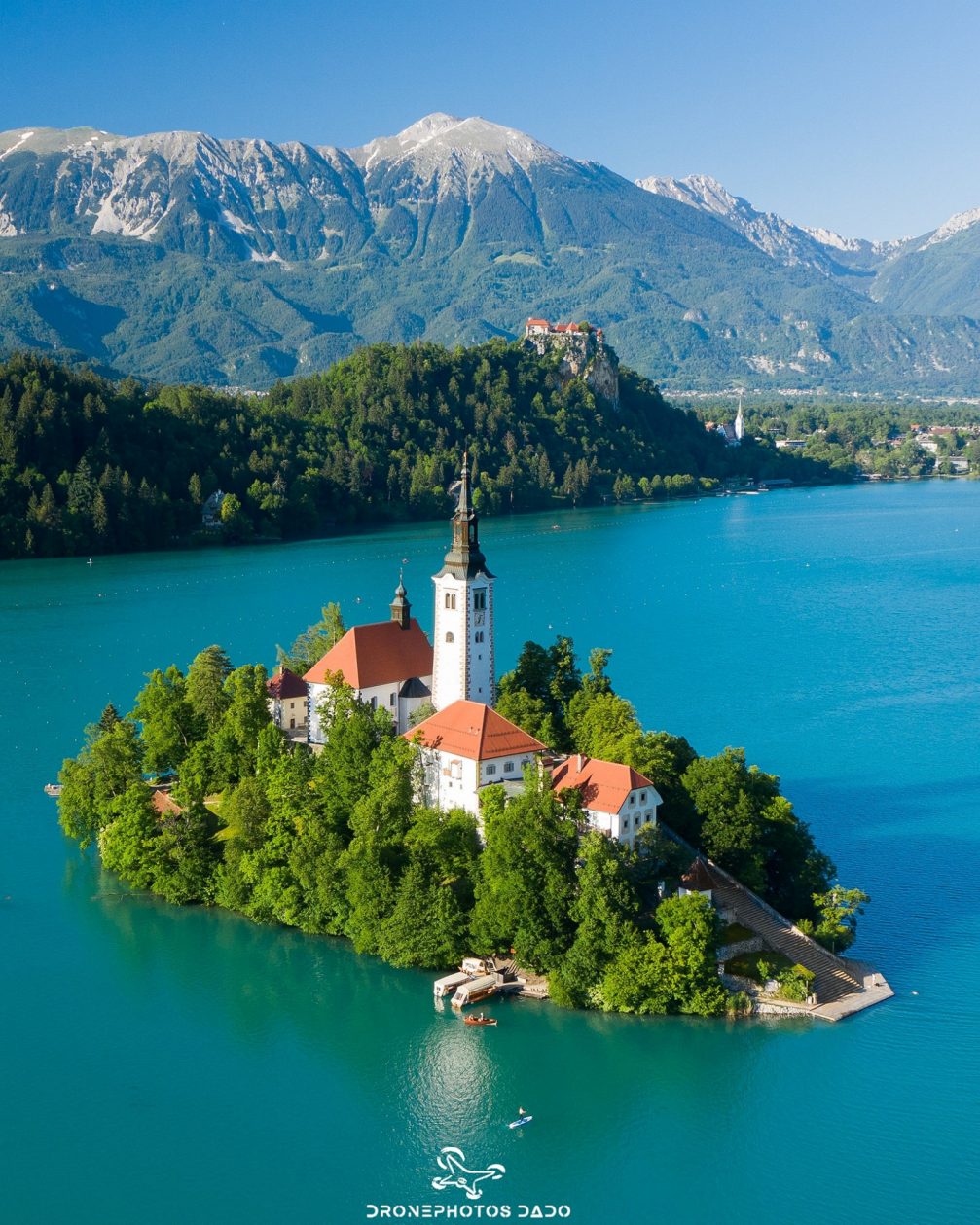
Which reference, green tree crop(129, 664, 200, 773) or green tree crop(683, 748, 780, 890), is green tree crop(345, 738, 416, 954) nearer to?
green tree crop(683, 748, 780, 890)

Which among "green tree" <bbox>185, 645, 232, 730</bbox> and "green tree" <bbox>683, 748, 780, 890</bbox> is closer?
"green tree" <bbox>683, 748, 780, 890</bbox>

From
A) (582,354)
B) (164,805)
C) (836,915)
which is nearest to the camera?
(836,915)

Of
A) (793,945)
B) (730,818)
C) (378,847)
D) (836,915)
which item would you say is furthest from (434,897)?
(836,915)

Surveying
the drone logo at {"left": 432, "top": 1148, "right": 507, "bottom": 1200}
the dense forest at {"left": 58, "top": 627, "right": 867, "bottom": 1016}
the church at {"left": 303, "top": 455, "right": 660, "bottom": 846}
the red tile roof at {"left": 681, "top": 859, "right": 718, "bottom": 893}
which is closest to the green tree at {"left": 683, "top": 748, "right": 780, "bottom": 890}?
the dense forest at {"left": 58, "top": 627, "right": 867, "bottom": 1016}

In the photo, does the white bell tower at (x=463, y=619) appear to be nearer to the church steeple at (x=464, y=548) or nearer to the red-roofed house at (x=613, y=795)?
the church steeple at (x=464, y=548)

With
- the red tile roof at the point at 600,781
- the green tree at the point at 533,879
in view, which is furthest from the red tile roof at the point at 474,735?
the green tree at the point at 533,879

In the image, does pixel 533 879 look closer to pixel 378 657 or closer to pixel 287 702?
pixel 378 657
